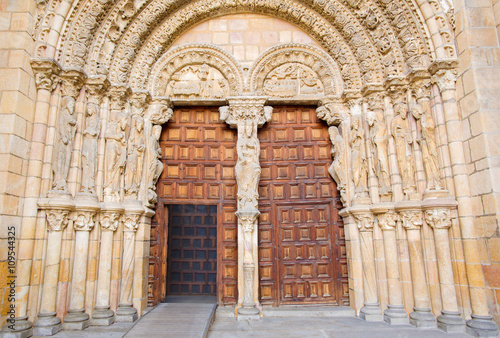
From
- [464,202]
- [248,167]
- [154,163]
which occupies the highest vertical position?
[154,163]

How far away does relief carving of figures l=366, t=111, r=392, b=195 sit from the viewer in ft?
19.2

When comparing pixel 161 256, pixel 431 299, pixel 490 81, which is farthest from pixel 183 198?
pixel 490 81

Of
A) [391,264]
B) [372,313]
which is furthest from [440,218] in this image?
[372,313]

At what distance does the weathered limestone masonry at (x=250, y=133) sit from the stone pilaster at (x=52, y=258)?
22mm

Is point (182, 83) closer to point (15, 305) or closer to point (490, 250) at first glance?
point (15, 305)

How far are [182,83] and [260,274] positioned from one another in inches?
163

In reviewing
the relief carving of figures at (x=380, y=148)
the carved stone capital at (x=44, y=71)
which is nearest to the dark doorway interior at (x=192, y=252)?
the carved stone capital at (x=44, y=71)

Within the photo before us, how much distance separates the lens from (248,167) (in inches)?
243

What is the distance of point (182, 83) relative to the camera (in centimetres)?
679

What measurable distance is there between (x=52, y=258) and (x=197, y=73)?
14.0ft

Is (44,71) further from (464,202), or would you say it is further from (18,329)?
(464,202)

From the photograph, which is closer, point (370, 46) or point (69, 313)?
point (69, 313)

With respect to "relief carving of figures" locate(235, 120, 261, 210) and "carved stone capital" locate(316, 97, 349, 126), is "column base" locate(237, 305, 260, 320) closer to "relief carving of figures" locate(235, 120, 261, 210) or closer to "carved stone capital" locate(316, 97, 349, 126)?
"relief carving of figures" locate(235, 120, 261, 210)

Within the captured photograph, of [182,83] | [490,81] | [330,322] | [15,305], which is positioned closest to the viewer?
[15,305]
